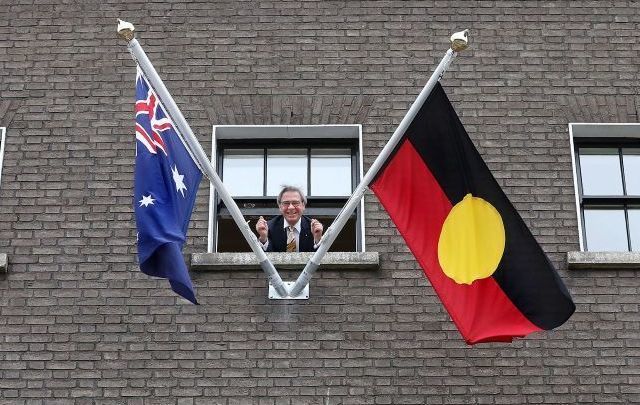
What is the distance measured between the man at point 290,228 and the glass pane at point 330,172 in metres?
0.68

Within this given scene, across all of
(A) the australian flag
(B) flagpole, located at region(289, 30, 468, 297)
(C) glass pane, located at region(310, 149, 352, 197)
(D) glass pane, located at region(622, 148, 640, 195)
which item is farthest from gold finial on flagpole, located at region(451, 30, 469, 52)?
(D) glass pane, located at region(622, 148, 640, 195)

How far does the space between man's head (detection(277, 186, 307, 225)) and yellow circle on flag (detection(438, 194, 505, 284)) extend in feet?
5.75

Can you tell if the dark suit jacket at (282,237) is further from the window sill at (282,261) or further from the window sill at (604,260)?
the window sill at (604,260)

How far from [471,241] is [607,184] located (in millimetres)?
2900

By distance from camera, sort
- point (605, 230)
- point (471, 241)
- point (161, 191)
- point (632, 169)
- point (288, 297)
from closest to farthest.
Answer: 1. point (161, 191)
2. point (471, 241)
3. point (288, 297)
4. point (605, 230)
5. point (632, 169)

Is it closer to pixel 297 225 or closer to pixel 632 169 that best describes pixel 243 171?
pixel 297 225

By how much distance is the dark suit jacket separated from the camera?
39.7 ft

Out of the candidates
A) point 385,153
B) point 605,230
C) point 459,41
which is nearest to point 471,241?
point 385,153

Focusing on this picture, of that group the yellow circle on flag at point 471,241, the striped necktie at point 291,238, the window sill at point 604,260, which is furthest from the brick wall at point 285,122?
the yellow circle on flag at point 471,241

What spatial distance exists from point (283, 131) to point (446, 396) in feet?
10.3

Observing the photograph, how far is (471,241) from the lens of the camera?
10.5m

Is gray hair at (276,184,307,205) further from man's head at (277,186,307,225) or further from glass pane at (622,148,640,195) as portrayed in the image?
glass pane at (622,148,640,195)

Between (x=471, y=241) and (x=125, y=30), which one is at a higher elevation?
(x=125, y=30)

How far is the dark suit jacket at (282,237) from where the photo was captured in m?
12.1
